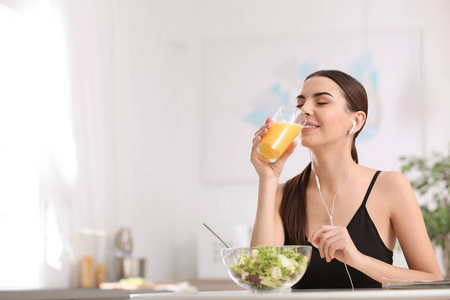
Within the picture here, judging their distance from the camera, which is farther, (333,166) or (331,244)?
(333,166)

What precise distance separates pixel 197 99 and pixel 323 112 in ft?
13.4

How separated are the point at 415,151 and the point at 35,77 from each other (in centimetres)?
313

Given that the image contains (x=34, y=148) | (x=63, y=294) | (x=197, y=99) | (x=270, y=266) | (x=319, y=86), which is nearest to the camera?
(x=270, y=266)

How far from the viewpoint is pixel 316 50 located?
5.68 metres

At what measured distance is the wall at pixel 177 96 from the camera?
183 inches

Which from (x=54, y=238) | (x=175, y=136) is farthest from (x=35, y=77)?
(x=175, y=136)

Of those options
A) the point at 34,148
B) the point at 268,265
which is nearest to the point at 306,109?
the point at 268,265

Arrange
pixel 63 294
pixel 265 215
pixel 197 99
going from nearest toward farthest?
pixel 265 215, pixel 63 294, pixel 197 99

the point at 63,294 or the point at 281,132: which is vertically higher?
the point at 281,132

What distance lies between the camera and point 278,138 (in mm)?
1680

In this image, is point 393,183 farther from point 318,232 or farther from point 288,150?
point 318,232

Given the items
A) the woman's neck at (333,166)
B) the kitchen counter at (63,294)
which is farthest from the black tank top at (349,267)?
the kitchen counter at (63,294)

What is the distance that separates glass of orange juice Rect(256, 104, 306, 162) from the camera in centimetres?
168

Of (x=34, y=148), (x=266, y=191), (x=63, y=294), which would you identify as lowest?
(x=63, y=294)
